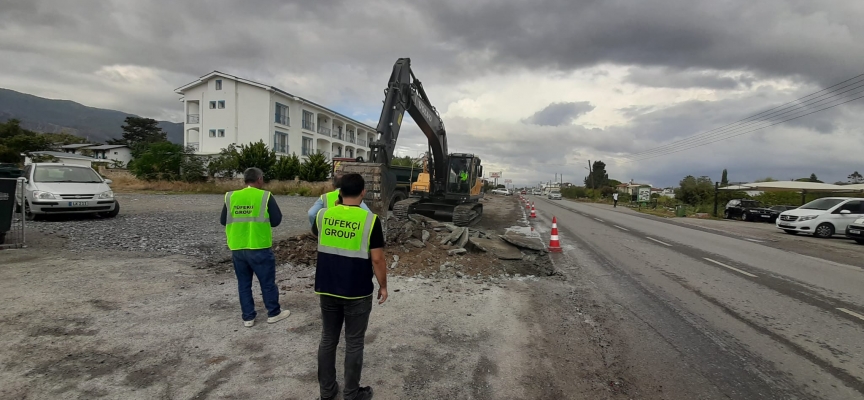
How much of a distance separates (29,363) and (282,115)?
43728mm

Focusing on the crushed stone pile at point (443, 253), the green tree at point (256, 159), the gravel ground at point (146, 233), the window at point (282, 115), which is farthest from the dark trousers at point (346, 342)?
the window at point (282, 115)

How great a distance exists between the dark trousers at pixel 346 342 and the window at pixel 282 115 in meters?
43.5

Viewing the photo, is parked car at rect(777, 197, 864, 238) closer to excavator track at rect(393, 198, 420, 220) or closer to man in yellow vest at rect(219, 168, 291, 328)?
excavator track at rect(393, 198, 420, 220)

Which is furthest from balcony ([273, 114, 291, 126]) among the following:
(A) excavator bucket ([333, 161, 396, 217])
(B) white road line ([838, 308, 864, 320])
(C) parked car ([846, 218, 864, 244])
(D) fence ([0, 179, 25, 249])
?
A: (B) white road line ([838, 308, 864, 320])

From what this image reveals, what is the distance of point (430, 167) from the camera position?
14.5 m

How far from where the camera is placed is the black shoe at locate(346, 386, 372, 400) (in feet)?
9.72

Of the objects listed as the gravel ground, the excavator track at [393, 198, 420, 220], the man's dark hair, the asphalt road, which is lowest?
the asphalt road

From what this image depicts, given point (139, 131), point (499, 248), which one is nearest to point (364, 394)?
point (499, 248)

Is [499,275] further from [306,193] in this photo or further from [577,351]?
[306,193]

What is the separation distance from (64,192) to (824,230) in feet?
84.4

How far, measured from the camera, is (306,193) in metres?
29.6

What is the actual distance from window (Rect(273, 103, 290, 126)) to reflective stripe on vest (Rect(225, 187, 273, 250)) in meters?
41.6

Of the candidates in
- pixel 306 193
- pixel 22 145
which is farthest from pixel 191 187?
pixel 22 145

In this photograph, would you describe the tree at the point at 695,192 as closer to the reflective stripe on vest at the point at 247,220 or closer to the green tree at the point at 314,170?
the green tree at the point at 314,170
